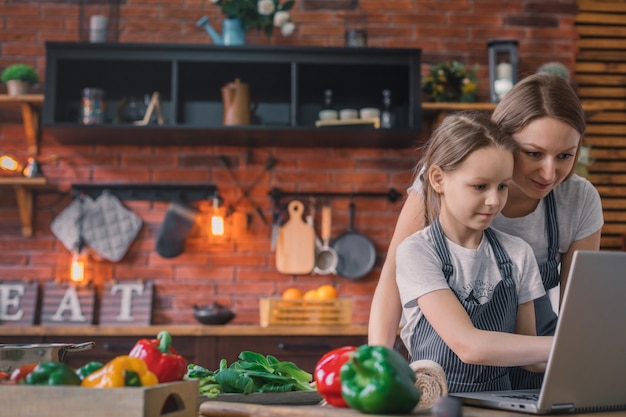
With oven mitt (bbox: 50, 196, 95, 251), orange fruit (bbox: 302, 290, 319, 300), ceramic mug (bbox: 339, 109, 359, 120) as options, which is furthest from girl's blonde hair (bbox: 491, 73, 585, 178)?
oven mitt (bbox: 50, 196, 95, 251)

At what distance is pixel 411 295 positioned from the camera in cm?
151

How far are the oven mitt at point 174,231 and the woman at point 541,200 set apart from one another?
2.31 m

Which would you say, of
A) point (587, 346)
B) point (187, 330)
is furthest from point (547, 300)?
point (187, 330)

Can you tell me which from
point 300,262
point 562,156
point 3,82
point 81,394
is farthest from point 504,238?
point 3,82

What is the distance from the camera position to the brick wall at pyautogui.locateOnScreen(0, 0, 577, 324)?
4.02 meters

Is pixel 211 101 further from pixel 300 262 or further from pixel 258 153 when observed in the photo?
pixel 300 262

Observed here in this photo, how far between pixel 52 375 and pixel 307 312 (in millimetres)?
2587

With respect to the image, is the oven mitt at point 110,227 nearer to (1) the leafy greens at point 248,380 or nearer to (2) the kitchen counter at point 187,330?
(2) the kitchen counter at point 187,330

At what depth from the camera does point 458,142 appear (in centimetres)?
156

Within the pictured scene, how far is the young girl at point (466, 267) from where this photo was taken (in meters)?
1.49

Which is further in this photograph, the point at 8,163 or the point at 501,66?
the point at 501,66

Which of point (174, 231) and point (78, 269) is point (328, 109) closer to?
point (174, 231)

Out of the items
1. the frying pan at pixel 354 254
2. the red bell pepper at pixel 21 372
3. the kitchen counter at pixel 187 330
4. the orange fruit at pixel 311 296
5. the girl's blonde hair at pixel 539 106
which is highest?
the girl's blonde hair at pixel 539 106

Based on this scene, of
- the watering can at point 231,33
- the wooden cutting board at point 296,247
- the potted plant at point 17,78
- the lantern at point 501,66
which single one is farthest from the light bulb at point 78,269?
the lantern at point 501,66
